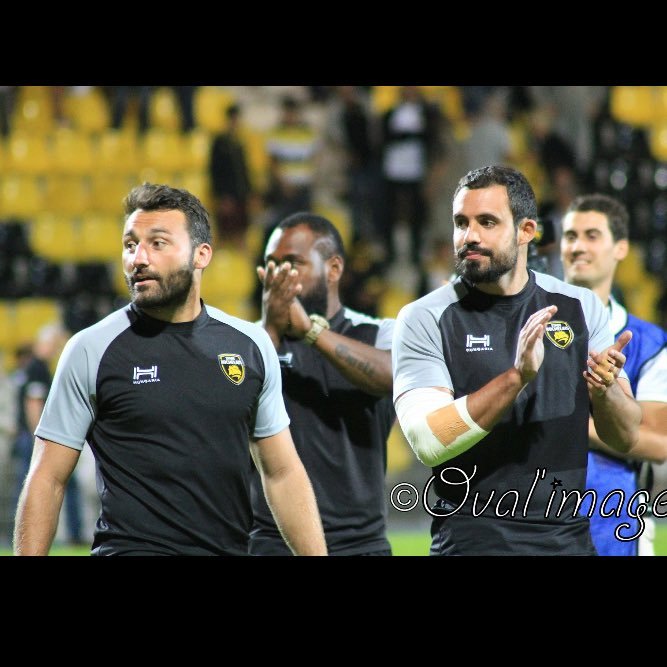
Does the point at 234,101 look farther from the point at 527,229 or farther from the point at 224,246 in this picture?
the point at 527,229

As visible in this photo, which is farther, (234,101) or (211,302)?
(234,101)

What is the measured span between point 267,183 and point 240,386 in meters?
9.01

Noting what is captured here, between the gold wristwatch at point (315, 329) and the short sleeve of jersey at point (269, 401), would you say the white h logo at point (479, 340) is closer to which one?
the short sleeve of jersey at point (269, 401)

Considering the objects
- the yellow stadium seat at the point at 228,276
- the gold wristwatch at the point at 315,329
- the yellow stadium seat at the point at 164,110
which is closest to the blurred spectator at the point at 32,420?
the yellow stadium seat at the point at 228,276

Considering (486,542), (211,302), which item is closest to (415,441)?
(486,542)

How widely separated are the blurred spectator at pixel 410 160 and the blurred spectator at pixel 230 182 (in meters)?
1.49

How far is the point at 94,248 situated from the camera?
520 inches

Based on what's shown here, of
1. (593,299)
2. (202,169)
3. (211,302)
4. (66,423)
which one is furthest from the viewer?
(202,169)

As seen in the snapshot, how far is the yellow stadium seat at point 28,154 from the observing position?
536 inches

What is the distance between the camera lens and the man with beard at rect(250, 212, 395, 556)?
4.91 metres

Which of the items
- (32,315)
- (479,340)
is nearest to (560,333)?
(479,340)

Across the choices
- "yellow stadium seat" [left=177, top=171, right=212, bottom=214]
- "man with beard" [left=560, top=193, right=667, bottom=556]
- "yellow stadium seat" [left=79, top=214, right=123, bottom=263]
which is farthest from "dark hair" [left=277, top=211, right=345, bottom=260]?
"yellow stadium seat" [left=177, top=171, right=212, bottom=214]

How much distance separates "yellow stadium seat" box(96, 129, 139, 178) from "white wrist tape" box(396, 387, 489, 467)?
10077mm

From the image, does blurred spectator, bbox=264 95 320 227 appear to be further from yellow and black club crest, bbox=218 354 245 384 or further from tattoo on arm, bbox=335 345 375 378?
yellow and black club crest, bbox=218 354 245 384
